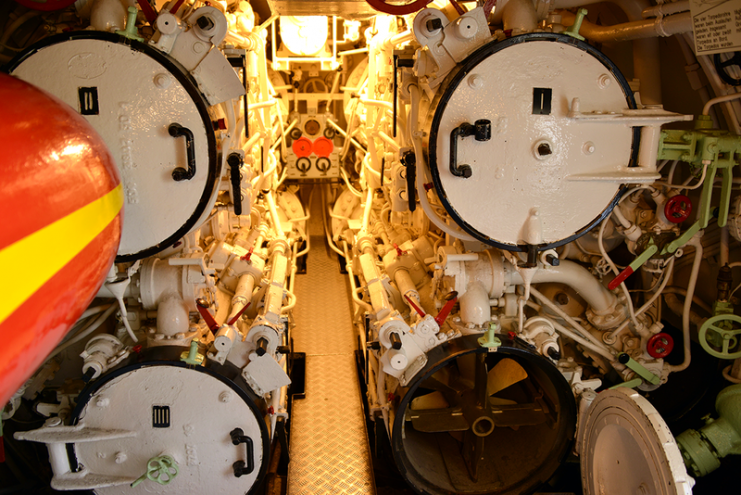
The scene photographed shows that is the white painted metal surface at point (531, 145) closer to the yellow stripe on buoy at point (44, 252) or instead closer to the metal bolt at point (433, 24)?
the metal bolt at point (433, 24)

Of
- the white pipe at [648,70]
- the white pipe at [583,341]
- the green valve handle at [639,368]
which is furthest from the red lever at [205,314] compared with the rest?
the white pipe at [648,70]

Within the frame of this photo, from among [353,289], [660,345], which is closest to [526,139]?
[660,345]

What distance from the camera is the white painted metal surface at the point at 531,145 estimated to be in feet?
7.80

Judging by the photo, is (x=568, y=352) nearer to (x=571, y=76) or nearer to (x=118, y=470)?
(x=571, y=76)

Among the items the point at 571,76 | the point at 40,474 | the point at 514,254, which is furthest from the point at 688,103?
the point at 40,474

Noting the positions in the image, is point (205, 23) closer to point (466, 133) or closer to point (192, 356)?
point (466, 133)

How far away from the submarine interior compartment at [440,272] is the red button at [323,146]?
62.8 inches

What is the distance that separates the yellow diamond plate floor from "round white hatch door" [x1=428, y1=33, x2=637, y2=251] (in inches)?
58.3

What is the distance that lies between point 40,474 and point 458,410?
2.40 metres

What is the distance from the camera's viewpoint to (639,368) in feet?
9.79

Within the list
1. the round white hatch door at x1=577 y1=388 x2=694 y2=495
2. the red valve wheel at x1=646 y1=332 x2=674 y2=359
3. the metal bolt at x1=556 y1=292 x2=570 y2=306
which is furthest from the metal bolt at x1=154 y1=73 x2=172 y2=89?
the red valve wheel at x1=646 y1=332 x2=674 y2=359

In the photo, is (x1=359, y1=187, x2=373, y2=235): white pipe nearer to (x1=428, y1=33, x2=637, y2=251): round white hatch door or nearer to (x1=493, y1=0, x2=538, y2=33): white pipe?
(x1=428, y1=33, x2=637, y2=251): round white hatch door

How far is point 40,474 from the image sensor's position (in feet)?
9.91

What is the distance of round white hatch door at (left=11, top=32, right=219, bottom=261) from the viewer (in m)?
2.20
